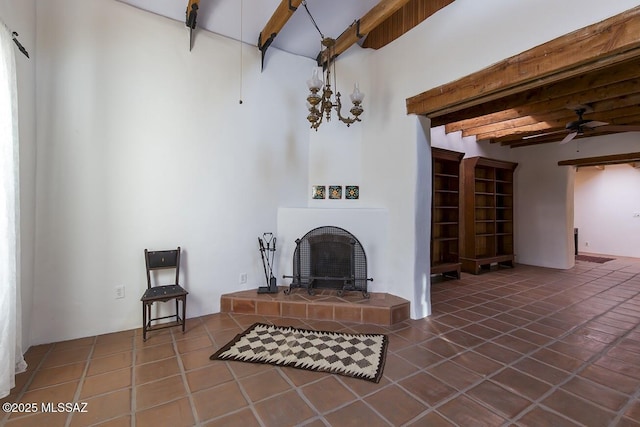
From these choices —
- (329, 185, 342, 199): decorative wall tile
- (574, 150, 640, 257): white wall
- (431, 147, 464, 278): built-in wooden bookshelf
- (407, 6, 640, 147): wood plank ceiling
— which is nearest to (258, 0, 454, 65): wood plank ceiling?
(407, 6, 640, 147): wood plank ceiling

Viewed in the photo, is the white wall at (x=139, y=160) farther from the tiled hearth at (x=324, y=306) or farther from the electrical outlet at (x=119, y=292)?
the tiled hearth at (x=324, y=306)

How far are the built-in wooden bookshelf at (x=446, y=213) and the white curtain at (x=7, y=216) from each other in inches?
187

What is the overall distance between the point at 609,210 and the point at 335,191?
867 centimetres

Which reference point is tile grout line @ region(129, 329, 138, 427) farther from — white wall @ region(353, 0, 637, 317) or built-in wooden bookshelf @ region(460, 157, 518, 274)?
built-in wooden bookshelf @ region(460, 157, 518, 274)

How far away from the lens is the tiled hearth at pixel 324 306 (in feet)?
9.70

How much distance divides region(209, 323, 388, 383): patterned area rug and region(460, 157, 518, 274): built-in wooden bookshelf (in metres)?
3.51

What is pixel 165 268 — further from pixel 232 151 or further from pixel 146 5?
pixel 146 5

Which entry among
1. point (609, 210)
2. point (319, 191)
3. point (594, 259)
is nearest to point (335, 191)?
point (319, 191)

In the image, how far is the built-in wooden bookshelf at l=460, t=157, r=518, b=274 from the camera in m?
5.25

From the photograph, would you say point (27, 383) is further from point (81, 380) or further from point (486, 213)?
point (486, 213)

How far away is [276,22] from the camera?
2.90 m

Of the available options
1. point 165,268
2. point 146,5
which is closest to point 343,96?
point 146,5

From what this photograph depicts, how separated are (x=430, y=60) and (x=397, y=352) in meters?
2.82

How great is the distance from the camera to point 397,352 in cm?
234
